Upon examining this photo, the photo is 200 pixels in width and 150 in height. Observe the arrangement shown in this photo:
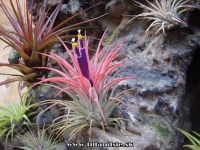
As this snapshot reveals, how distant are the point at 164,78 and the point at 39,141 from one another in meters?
0.76

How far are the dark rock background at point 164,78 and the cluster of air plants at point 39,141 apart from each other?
0.72ft

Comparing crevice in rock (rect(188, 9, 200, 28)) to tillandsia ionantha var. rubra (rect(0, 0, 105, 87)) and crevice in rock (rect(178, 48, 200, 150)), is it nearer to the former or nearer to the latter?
crevice in rock (rect(178, 48, 200, 150))

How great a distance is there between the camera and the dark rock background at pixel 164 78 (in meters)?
1.02

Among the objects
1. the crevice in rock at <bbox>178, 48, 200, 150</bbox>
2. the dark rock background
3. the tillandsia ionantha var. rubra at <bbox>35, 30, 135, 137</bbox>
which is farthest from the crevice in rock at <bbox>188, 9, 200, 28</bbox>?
the tillandsia ionantha var. rubra at <bbox>35, 30, 135, 137</bbox>

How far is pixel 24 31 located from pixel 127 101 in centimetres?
67

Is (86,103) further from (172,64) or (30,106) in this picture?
(30,106)

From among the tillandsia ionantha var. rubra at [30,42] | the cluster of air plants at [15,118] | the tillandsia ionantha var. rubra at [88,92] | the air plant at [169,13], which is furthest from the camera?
the cluster of air plants at [15,118]

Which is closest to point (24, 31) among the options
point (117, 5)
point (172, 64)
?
point (117, 5)

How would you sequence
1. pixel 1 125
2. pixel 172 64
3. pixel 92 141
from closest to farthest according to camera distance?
pixel 92 141
pixel 172 64
pixel 1 125

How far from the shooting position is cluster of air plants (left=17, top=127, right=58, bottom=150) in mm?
1306

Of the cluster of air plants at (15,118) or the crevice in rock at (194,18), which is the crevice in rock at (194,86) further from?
the cluster of air plants at (15,118)

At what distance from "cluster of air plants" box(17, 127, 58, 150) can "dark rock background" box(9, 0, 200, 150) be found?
0.22 metres

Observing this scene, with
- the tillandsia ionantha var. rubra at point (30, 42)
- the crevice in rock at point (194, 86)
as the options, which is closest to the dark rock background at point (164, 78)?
the crevice in rock at point (194, 86)

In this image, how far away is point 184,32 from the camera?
113 centimetres
